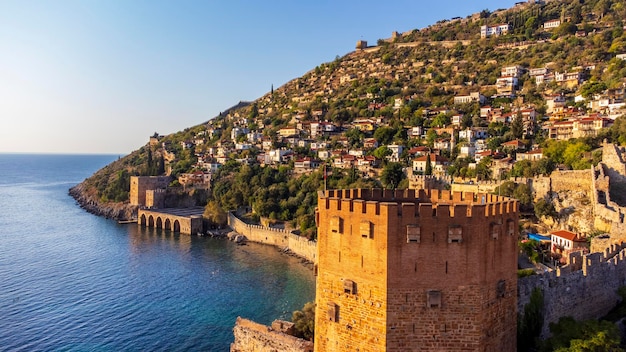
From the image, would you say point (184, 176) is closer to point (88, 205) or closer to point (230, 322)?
point (88, 205)

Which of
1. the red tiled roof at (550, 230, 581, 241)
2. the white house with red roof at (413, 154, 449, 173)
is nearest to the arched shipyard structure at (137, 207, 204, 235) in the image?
the white house with red roof at (413, 154, 449, 173)

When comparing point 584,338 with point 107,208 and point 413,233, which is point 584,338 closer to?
point 413,233

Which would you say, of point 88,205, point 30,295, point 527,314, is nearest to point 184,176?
point 88,205

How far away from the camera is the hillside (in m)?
45.6

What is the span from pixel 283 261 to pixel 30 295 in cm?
1710

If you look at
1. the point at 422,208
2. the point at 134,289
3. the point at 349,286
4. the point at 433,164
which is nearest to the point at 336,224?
the point at 349,286

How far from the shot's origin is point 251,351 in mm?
17297

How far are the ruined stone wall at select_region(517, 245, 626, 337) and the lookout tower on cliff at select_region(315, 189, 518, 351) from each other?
4.74 metres

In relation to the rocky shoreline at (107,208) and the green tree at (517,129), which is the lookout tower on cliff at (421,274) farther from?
the rocky shoreline at (107,208)

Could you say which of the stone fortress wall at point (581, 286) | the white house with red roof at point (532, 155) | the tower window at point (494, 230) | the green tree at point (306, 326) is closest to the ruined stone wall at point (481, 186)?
the white house with red roof at point (532, 155)

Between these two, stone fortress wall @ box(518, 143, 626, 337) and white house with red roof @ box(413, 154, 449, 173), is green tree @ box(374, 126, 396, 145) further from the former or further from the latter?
stone fortress wall @ box(518, 143, 626, 337)

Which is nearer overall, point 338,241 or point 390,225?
point 390,225

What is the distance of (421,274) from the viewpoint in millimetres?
7273

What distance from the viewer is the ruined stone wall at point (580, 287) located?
474 inches
